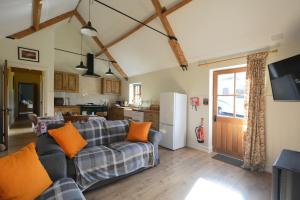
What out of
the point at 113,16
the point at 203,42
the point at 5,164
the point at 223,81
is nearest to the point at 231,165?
the point at 223,81

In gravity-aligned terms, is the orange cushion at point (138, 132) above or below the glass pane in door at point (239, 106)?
below

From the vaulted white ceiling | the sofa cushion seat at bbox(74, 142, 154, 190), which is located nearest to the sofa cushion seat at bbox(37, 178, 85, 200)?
the sofa cushion seat at bbox(74, 142, 154, 190)

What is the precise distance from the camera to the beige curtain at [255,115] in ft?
9.81

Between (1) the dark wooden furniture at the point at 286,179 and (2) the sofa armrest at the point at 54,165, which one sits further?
(2) the sofa armrest at the point at 54,165

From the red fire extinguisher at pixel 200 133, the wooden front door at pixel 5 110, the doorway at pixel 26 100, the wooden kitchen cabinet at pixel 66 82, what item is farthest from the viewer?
the doorway at pixel 26 100

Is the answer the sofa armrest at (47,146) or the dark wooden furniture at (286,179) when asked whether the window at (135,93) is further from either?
the dark wooden furniture at (286,179)

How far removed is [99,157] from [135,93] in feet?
15.2

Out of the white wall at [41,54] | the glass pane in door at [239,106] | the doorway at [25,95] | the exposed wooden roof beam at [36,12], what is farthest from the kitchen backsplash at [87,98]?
the glass pane in door at [239,106]

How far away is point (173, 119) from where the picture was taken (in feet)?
13.4

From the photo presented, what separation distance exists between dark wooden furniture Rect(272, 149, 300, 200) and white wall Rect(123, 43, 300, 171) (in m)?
1.37

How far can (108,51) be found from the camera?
20.0 feet

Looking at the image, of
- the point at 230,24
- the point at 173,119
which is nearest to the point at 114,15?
the point at 230,24

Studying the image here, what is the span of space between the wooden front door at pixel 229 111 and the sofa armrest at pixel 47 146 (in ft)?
11.2

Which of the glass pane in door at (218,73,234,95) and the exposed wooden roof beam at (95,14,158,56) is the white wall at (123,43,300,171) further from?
the exposed wooden roof beam at (95,14,158,56)
